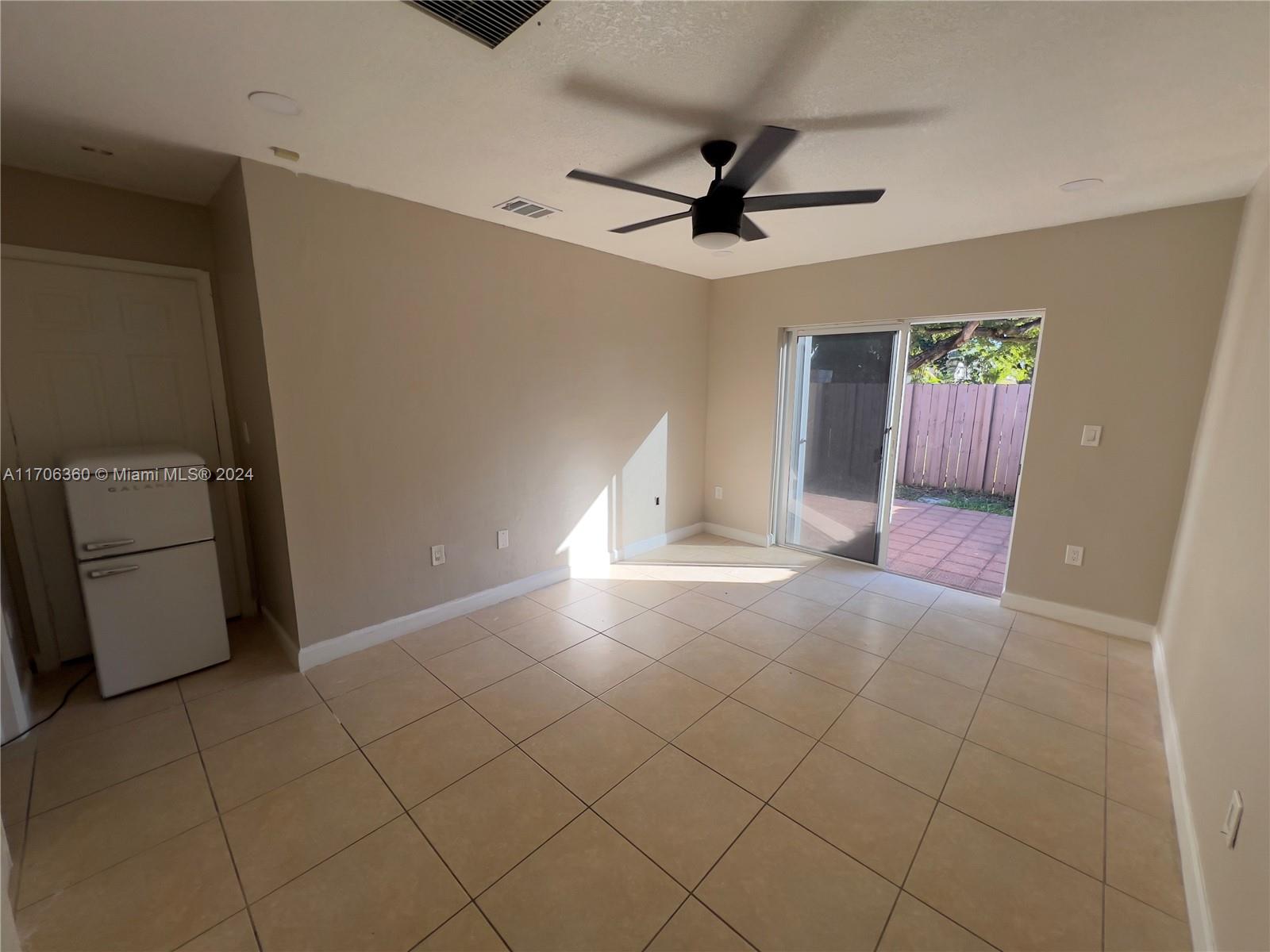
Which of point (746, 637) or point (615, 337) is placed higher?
point (615, 337)

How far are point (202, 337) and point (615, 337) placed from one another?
99.3 inches

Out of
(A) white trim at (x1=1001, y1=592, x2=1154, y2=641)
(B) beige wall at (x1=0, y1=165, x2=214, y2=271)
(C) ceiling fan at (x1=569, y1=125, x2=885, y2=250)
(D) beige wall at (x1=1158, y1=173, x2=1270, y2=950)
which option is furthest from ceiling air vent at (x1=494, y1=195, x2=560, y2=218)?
(A) white trim at (x1=1001, y1=592, x2=1154, y2=641)

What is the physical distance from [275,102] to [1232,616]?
141 inches

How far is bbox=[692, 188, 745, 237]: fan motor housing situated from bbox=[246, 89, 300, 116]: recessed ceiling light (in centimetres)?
147

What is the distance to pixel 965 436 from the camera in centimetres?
665

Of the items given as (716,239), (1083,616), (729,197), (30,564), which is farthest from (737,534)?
(30,564)

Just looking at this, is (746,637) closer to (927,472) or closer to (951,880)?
(951,880)

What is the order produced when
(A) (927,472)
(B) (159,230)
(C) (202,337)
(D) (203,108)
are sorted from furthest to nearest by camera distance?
(A) (927,472), (C) (202,337), (B) (159,230), (D) (203,108)

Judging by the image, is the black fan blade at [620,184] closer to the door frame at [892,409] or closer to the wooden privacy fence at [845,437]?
the door frame at [892,409]

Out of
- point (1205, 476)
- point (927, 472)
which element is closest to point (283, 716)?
point (1205, 476)

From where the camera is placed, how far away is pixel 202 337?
9.31ft

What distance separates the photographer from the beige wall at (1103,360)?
2670 millimetres

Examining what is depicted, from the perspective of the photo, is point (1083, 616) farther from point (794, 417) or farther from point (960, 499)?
point (960, 499)

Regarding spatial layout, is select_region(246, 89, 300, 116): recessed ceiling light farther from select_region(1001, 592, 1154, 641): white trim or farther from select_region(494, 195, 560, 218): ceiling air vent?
select_region(1001, 592, 1154, 641): white trim
